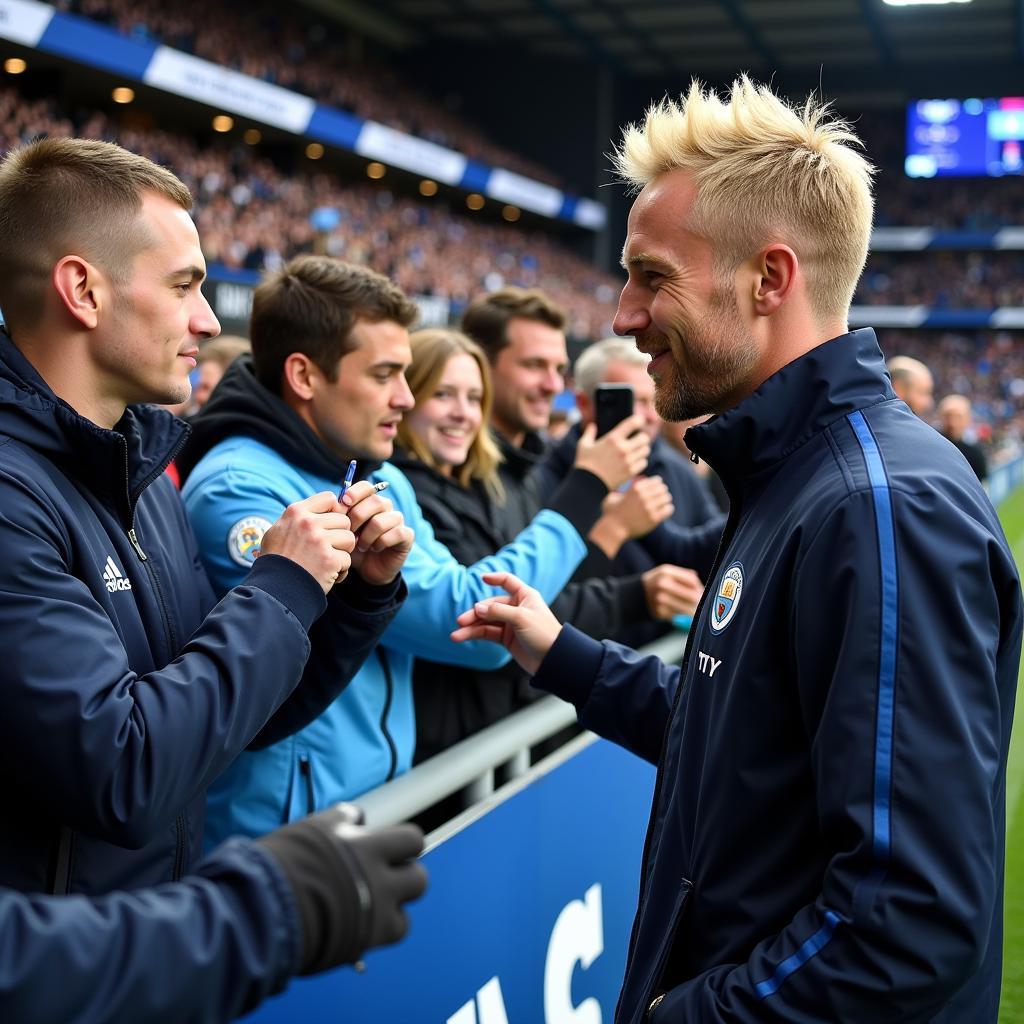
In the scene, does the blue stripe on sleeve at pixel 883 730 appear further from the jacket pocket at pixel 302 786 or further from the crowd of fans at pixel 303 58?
the crowd of fans at pixel 303 58

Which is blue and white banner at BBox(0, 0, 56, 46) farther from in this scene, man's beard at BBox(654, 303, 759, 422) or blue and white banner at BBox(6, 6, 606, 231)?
man's beard at BBox(654, 303, 759, 422)

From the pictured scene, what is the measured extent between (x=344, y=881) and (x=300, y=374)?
4.83ft

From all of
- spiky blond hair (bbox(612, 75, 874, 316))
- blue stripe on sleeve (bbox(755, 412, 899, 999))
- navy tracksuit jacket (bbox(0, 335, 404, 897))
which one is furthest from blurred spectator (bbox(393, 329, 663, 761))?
blue stripe on sleeve (bbox(755, 412, 899, 999))

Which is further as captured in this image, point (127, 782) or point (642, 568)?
point (642, 568)

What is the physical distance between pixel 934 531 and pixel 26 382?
1.17 m

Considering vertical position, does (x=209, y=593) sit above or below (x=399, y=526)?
below

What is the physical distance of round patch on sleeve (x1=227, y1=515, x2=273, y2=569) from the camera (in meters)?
2.09

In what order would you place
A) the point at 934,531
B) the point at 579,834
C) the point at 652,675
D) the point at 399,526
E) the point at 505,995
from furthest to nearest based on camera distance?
the point at 579,834
the point at 505,995
the point at 652,675
the point at 399,526
the point at 934,531

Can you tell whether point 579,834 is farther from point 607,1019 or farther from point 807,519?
point 807,519

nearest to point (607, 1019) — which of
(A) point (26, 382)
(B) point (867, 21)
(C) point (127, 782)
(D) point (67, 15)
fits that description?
(C) point (127, 782)

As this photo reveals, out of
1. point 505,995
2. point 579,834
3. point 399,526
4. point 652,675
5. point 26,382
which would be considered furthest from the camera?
point 579,834

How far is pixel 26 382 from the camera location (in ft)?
5.11

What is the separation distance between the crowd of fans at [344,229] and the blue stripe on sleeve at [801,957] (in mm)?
14023

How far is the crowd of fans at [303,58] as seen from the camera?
19.1m
